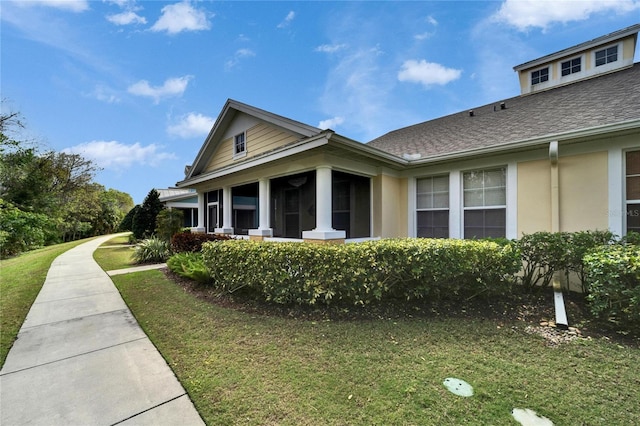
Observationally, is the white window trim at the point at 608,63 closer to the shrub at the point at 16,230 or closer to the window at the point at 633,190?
the window at the point at 633,190

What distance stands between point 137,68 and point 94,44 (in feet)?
6.95

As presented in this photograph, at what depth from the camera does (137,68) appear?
411 inches

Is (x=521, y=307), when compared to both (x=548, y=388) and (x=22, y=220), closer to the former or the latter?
(x=548, y=388)

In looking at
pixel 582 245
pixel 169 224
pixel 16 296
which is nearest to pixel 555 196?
pixel 582 245

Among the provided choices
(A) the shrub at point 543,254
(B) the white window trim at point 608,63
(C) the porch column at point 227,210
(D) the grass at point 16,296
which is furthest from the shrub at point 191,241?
(B) the white window trim at point 608,63

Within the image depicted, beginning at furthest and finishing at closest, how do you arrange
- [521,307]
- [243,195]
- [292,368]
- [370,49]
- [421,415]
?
[243,195] < [370,49] < [521,307] < [292,368] < [421,415]

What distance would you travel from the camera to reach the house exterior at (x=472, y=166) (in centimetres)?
530

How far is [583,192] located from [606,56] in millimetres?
7627

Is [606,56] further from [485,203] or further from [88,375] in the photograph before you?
[88,375]

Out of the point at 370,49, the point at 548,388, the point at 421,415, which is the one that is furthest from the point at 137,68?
the point at 548,388

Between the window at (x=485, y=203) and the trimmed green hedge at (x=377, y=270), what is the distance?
1.82 metres

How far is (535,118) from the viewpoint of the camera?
7.02m

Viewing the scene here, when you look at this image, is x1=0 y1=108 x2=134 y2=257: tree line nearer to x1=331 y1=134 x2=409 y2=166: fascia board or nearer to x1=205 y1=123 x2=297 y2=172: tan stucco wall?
x1=205 y1=123 x2=297 y2=172: tan stucco wall

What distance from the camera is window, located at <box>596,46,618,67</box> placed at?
9.04m
